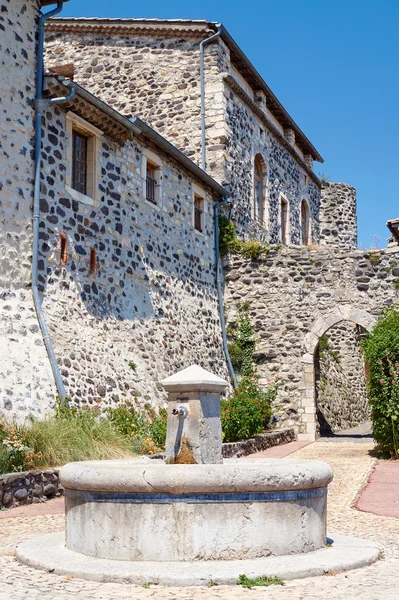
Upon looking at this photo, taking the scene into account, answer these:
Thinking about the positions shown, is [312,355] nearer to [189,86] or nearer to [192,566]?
[189,86]

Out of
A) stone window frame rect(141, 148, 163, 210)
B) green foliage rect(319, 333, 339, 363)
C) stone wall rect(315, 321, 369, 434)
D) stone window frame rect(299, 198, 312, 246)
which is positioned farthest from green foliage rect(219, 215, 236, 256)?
stone window frame rect(299, 198, 312, 246)

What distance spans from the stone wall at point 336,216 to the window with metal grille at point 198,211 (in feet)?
36.8

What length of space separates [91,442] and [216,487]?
4086mm

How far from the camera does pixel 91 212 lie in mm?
11266

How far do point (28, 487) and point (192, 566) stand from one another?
11.3 feet

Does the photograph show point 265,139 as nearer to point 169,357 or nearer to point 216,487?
point 169,357

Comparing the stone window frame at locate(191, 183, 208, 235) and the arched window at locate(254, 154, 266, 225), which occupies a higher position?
the arched window at locate(254, 154, 266, 225)

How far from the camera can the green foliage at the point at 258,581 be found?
4.27 meters

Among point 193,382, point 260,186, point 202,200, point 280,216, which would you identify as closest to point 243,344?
point 202,200

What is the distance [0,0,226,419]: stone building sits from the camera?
9.44m

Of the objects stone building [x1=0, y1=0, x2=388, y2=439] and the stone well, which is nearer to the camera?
the stone well

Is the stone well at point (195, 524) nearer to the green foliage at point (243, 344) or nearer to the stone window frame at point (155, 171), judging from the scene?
the stone window frame at point (155, 171)

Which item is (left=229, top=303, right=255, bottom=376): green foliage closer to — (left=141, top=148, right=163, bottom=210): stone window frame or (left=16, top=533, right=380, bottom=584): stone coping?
(left=141, top=148, right=163, bottom=210): stone window frame

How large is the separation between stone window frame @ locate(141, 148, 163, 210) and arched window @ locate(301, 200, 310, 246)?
1046 centimetres
